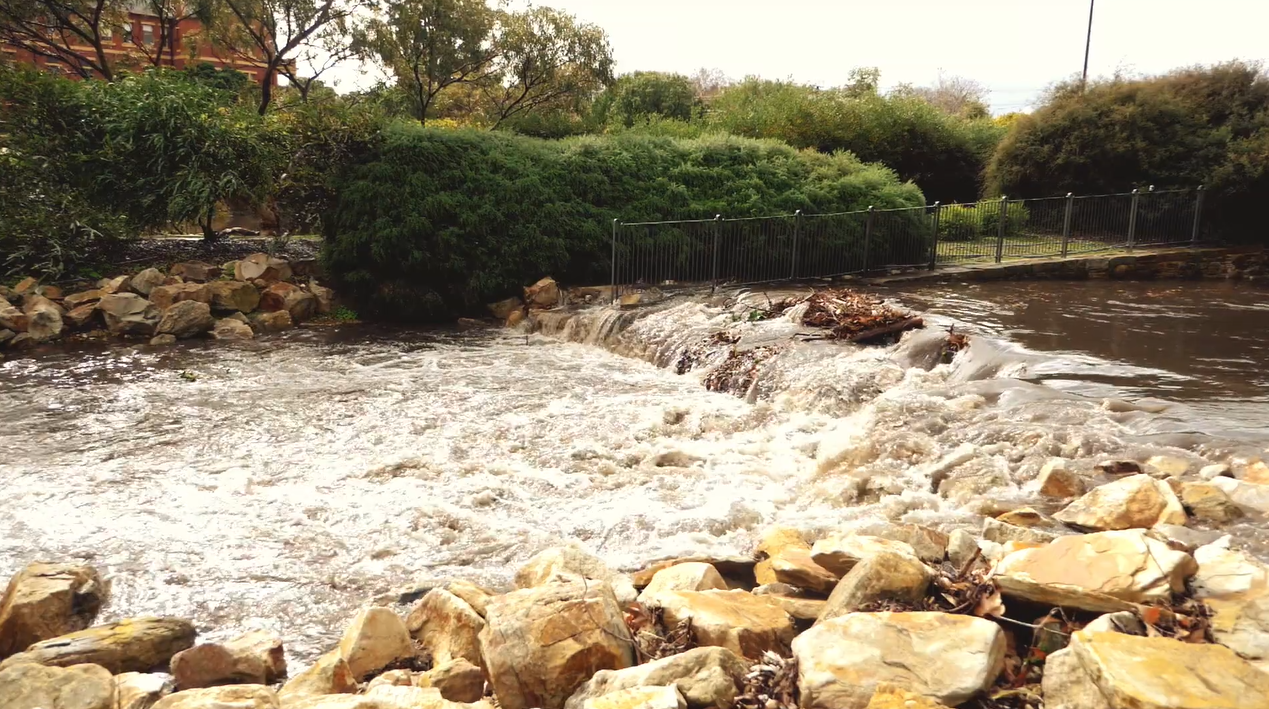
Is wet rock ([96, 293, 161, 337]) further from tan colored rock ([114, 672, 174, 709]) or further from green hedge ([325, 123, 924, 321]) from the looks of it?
tan colored rock ([114, 672, 174, 709])

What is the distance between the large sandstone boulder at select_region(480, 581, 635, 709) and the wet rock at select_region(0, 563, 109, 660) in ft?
8.72

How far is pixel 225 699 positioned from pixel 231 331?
10.8 m

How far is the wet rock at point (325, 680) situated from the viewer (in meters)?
4.19

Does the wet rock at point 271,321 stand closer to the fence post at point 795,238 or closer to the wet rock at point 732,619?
the fence post at point 795,238

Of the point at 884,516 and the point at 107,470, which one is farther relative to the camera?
the point at 107,470

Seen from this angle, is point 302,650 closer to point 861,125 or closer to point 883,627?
point 883,627

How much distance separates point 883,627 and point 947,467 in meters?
3.65

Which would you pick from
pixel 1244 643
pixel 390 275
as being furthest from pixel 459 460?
pixel 390 275

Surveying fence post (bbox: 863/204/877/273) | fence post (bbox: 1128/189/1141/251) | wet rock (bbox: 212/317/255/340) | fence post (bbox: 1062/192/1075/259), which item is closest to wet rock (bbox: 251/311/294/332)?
wet rock (bbox: 212/317/255/340)

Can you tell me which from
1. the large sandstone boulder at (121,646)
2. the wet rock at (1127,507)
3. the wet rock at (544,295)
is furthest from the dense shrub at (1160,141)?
the large sandstone boulder at (121,646)

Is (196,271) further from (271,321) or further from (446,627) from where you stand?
(446,627)

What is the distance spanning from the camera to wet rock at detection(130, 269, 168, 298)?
13.9m

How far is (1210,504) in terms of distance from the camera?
18.2 ft

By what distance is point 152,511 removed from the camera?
22.1 ft
